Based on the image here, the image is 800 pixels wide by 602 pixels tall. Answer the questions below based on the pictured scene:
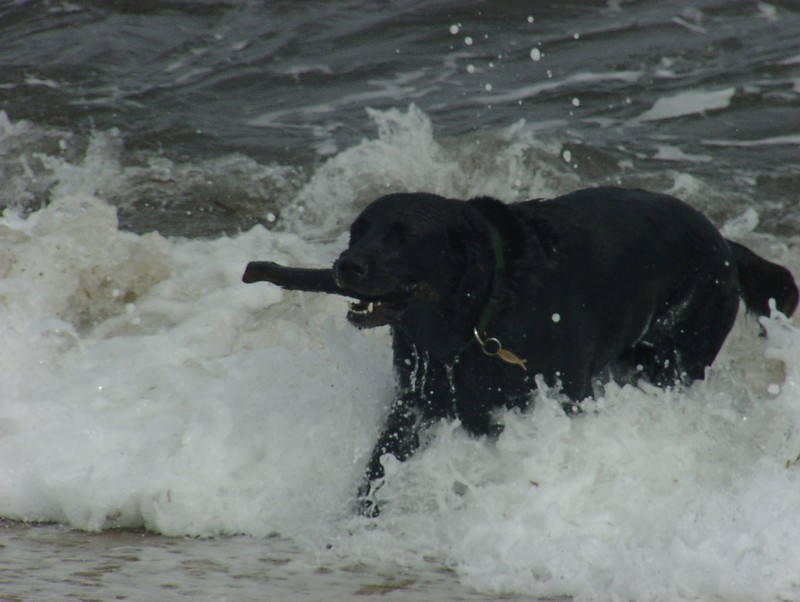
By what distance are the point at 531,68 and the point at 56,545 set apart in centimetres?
759

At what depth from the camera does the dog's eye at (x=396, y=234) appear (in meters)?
3.76

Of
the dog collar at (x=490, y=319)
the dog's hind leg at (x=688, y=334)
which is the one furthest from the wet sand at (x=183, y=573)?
the dog's hind leg at (x=688, y=334)

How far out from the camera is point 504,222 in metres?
3.91

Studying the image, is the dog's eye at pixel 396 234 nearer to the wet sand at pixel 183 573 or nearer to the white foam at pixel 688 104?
the wet sand at pixel 183 573

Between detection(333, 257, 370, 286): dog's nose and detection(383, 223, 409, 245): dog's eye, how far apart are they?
18cm

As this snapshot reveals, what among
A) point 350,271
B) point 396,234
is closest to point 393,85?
point 396,234

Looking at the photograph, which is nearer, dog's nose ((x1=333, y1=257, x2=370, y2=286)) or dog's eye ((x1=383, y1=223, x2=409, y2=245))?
dog's nose ((x1=333, y1=257, x2=370, y2=286))

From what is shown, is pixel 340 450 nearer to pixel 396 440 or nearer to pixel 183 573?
pixel 396 440

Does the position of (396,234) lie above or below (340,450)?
above

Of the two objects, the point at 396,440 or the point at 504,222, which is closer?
the point at 504,222

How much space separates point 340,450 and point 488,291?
987 millimetres

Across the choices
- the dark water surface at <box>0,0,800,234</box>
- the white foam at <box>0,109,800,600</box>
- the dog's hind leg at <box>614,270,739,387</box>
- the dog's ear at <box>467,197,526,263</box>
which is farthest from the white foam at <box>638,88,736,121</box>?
the dog's ear at <box>467,197,526,263</box>

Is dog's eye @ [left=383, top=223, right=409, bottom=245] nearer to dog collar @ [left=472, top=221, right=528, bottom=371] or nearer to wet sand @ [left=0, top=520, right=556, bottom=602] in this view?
dog collar @ [left=472, top=221, right=528, bottom=371]

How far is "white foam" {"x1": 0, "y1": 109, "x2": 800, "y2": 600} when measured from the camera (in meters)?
3.42
